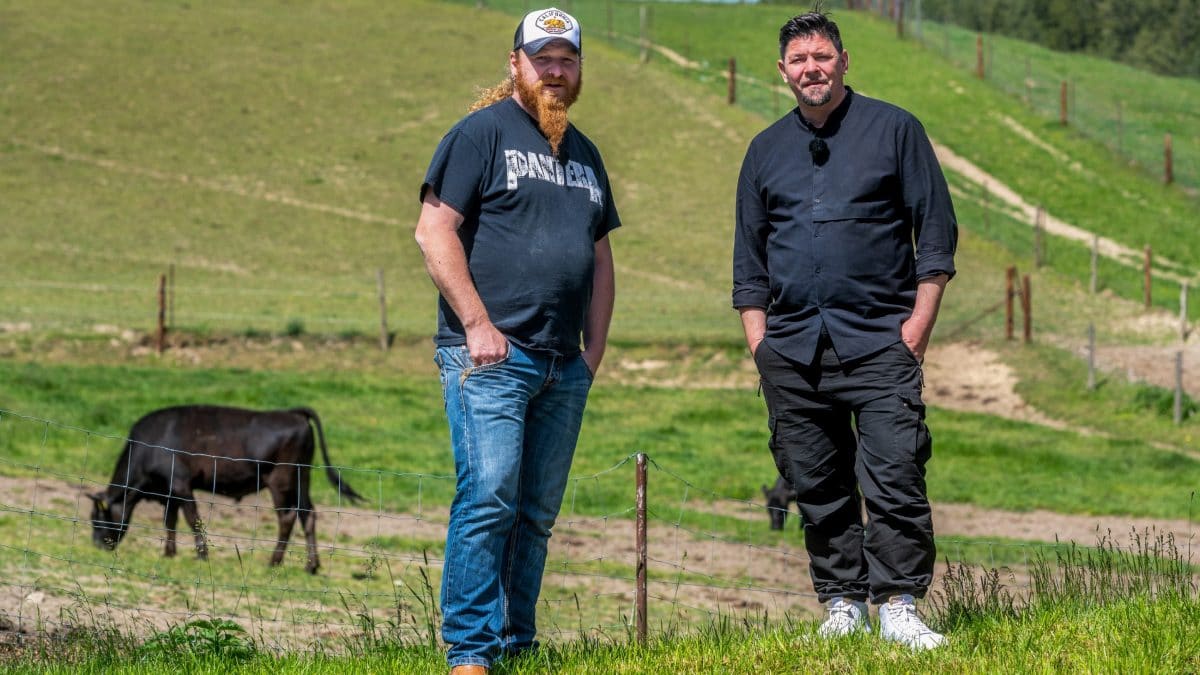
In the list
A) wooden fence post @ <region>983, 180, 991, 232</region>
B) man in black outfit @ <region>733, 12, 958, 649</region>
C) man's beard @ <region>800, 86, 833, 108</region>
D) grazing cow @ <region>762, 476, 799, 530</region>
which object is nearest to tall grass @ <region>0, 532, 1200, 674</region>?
man in black outfit @ <region>733, 12, 958, 649</region>

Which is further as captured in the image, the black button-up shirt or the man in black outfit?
the black button-up shirt

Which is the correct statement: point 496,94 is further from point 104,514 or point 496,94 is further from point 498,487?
point 104,514

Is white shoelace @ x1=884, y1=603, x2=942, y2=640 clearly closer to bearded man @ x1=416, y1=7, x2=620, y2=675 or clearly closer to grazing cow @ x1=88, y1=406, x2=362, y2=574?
bearded man @ x1=416, y1=7, x2=620, y2=675

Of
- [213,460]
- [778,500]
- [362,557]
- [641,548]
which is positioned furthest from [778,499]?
[641,548]

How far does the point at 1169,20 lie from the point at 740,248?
123889 mm

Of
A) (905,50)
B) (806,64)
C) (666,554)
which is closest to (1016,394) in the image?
(666,554)

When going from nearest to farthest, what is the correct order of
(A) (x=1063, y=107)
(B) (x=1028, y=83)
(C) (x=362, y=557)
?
(C) (x=362, y=557) < (A) (x=1063, y=107) < (B) (x=1028, y=83)

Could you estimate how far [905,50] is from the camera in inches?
2283

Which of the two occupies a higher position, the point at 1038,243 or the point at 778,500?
the point at 1038,243

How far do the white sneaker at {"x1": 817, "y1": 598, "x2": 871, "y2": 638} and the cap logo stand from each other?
2.19 m

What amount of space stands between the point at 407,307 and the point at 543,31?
2569 cm

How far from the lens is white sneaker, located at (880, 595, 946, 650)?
4.88 meters

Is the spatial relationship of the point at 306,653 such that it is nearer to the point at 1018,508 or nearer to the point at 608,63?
the point at 1018,508

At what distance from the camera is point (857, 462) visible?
5215 millimetres
